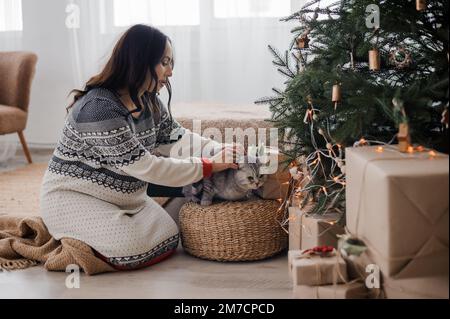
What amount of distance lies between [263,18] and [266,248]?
2208 millimetres

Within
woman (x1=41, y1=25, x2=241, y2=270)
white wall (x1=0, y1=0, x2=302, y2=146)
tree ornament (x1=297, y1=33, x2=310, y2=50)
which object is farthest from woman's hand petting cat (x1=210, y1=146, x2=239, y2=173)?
white wall (x1=0, y1=0, x2=302, y2=146)

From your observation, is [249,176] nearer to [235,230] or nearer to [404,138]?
[235,230]

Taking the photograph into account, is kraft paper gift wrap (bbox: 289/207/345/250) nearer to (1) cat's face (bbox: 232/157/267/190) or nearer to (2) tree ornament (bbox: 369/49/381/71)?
(1) cat's face (bbox: 232/157/267/190)

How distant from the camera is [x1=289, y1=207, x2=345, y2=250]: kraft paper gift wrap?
2027mm

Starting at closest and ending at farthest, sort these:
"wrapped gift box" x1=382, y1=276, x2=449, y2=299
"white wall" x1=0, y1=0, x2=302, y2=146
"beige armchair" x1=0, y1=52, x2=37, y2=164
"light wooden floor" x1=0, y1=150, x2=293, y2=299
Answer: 1. "wrapped gift box" x1=382, y1=276, x2=449, y2=299
2. "light wooden floor" x1=0, y1=150, x2=293, y2=299
3. "beige armchair" x1=0, y1=52, x2=37, y2=164
4. "white wall" x1=0, y1=0, x2=302, y2=146

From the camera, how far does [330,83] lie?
196 cm

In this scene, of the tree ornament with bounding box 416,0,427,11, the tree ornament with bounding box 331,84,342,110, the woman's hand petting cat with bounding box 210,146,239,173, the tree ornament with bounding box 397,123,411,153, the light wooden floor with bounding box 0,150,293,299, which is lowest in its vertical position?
the light wooden floor with bounding box 0,150,293,299

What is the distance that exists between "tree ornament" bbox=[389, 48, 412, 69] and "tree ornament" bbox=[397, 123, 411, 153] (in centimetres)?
37

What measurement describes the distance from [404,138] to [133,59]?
0.94 m

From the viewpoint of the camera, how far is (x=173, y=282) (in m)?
2.10

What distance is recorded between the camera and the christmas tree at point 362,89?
1771mm

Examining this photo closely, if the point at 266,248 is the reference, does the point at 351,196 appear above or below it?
above
